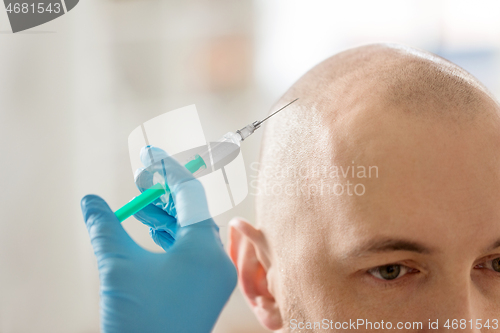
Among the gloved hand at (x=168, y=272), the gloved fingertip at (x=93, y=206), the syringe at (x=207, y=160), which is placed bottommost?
the gloved hand at (x=168, y=272)

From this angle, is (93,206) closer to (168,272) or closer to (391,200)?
(168,272)

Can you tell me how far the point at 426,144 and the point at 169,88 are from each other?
90 cm

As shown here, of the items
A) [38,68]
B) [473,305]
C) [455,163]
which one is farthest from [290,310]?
[38,68]

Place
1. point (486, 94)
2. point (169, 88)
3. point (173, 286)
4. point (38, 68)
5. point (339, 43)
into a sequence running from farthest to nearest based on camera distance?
point (339, 43)
point (169, 88)
point (38, 68)
point (486, 94)
point (173, 286)

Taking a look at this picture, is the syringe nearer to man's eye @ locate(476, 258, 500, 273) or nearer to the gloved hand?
the gloved hand

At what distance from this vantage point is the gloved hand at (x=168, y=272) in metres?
0.71

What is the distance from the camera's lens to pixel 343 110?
2.81 ft

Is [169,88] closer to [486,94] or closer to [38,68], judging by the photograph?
[38,68]

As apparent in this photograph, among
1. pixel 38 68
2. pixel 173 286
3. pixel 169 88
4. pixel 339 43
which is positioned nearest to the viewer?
pixel 173 286

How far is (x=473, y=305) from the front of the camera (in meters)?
0.76

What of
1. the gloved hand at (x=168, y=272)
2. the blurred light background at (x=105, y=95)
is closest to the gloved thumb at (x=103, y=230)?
the gloved hand at (x=168, y=272)

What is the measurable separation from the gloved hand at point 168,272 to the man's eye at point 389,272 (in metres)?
0.28

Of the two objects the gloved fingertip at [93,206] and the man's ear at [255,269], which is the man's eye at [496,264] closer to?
the man's ear at [255,269]

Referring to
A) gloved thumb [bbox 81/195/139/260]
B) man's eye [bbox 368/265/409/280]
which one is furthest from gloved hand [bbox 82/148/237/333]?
man's eye [bbox 368/265/409/280]
